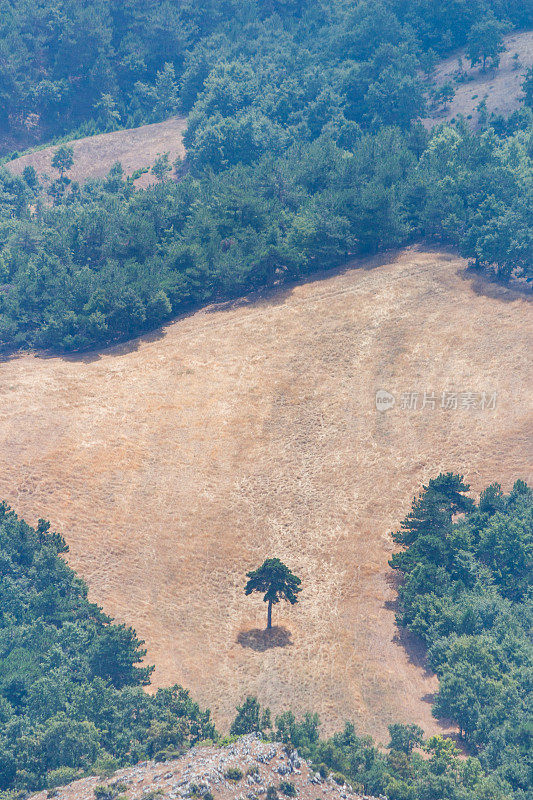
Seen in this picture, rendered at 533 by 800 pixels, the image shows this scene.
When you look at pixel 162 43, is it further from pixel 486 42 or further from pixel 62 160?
pixel 486 42

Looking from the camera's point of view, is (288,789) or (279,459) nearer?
(288,789)

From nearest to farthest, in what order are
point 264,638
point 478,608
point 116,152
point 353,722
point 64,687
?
1. point 64,687
2. point 353,722
3. point 478,608
4. point 264,638
5. point 116,152

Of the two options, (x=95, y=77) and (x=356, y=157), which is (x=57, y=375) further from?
(x=95, y=77)

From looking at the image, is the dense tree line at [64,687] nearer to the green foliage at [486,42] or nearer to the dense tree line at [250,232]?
the dense tree line at [250,232]

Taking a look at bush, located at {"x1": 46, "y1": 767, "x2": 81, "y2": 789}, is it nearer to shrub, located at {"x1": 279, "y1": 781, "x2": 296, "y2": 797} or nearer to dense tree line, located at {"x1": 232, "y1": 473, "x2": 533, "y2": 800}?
dense tree line, located at {"x1": 232, "y1": 473, "x2": 533, "y2": 800}

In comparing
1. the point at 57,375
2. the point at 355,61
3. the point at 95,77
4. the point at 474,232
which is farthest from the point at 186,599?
the point at 95,77

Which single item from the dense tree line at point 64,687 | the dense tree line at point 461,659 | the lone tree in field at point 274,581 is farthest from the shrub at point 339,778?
the lone tree in field at point 274,581

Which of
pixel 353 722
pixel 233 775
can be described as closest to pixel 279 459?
pixel 353 722
